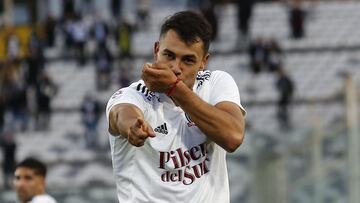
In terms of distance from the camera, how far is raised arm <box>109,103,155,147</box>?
5559 millimetres

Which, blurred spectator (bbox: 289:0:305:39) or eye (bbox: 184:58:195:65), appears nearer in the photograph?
eye (bbox: 184:58:195:65)

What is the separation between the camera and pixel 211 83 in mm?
6215

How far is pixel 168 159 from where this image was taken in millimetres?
6004

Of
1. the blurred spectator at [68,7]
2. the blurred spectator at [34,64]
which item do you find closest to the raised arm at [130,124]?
the blurred spectator at [34,64]

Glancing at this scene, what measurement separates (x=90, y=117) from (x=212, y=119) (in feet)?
72.0

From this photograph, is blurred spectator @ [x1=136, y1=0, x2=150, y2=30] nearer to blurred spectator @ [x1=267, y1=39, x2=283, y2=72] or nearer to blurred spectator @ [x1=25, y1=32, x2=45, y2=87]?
blurred spectator @ [x1=25, y1=32, x2=45, y2=87]

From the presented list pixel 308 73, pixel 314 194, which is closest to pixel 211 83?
pixel 314 194

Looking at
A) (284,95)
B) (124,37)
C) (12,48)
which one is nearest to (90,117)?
(284,95)

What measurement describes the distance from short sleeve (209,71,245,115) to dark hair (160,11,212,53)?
260mm

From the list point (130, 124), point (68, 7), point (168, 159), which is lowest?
point (68, 7)

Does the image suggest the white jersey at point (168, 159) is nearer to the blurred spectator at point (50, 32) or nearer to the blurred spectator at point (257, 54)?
the blurred spectator at point (257, 54)

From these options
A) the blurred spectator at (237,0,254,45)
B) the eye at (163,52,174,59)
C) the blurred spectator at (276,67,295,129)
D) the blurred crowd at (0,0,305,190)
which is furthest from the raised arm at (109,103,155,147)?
the blurred spectator at (237,0,254,45)

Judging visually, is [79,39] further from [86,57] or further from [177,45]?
[177,45]

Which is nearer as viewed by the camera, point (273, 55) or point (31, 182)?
point (31, 182)
